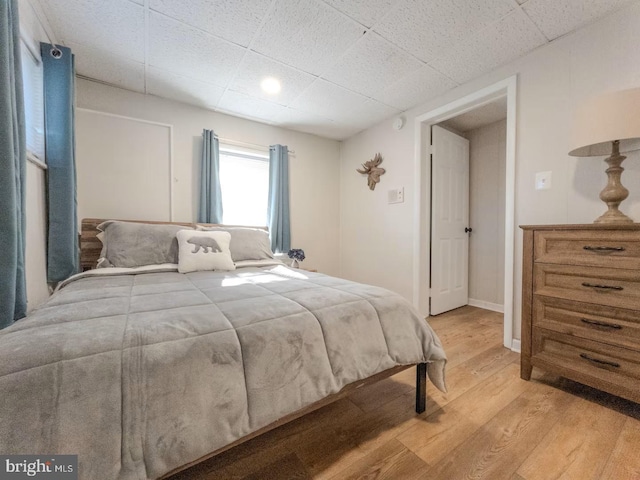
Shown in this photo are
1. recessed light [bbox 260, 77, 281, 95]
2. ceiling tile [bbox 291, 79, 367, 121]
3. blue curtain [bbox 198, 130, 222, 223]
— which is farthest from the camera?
blue curtain [bbox 198, 130, 222, 223]

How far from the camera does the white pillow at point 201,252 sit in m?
1.94

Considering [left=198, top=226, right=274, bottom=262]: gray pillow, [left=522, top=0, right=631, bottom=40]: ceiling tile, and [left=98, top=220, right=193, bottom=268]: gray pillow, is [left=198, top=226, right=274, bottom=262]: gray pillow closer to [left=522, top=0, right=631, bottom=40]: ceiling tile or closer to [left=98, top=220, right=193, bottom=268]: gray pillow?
[left=98, top=220, right=193, bottom=268]: gray pillow

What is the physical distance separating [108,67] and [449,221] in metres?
3.65

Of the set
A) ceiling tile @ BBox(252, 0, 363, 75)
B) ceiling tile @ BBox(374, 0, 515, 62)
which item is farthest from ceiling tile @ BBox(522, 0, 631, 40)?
ceiling tile @ BBox(252, 0, 363, 75)

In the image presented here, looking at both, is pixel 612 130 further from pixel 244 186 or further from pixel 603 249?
pixel 244 186

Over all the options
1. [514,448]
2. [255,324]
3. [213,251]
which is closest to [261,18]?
[213,251]

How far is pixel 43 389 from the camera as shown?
0.59 m

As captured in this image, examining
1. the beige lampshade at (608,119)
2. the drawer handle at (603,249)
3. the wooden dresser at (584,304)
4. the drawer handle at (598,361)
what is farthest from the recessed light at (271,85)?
the drawer handle at (598,361)

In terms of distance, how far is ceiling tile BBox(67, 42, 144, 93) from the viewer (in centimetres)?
198

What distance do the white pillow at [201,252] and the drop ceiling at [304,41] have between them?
1.41 meters

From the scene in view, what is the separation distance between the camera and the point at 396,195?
3.04 metres

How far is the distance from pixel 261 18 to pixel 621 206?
2590 millimetres

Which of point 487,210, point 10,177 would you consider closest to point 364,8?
point 10,177

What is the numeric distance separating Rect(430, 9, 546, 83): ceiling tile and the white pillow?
231 cm
